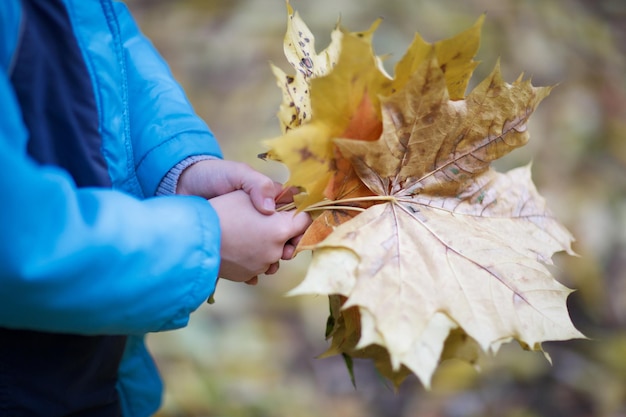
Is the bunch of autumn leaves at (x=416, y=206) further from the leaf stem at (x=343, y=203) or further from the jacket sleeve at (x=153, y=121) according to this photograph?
the jacket sleeve at (x=153, y=121)

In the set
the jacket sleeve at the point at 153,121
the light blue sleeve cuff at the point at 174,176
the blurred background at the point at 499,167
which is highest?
the jacket sleeve at the point at 153,121

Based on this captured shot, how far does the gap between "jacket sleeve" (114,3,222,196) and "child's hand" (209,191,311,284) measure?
Answer: 17 centimetres

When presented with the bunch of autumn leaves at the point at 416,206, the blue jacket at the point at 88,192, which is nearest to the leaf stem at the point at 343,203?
the bunch of autumn leaves at the point at 416,206

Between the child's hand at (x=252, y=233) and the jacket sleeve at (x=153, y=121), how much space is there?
174 mm

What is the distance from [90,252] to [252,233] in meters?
0.20

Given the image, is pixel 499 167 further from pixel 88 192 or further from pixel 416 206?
pixel 88 192

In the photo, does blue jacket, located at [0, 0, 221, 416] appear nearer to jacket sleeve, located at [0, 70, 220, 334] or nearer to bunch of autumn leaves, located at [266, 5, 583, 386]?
jacket sleeve, located at [0, 70, 220, 334]

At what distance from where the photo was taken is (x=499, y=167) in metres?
2.03

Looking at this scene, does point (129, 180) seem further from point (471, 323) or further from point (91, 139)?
point (471, 323)

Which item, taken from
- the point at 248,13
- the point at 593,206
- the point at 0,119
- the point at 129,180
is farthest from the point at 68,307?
the point at 248,13

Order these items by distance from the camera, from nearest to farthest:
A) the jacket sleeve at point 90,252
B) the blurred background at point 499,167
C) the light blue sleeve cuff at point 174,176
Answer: the jacket sleeve at point 90,252, the light blue sleeve cuff at point 174,176, the blurred background at point 499,167

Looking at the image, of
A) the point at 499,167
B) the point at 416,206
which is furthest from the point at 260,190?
the point at 499,167

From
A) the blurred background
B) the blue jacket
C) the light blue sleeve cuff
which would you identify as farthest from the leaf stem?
the blurred background

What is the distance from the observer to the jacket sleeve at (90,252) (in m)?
0.59
